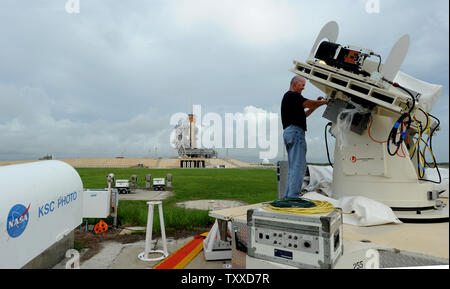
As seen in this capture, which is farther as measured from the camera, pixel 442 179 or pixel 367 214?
pixel 442 179

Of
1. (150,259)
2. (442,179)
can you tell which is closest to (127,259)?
(150,259)

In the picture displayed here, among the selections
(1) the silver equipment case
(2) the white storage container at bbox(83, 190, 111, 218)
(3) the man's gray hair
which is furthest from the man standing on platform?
(2) the white storage container at bbox(83, 190, 111, 218)

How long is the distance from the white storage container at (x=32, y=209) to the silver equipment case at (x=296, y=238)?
7.93 feet

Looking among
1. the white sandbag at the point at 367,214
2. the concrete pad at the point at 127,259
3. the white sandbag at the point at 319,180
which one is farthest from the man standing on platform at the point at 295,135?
the concrete pad at the point at 127,259

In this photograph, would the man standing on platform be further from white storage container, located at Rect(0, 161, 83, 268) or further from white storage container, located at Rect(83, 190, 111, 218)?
white storage container, located at Rect(83, 190, 111, 218)

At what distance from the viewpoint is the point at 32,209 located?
3.13 meters

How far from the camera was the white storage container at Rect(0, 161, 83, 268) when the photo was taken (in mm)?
2676

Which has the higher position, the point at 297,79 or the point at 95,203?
the point at 297,79

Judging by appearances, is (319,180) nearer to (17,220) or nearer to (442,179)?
(442,179)

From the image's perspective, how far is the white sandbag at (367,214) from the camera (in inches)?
124

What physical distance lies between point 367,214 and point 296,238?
1699 millimetres

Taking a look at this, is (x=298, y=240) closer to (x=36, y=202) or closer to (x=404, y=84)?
(x=36, y=202)

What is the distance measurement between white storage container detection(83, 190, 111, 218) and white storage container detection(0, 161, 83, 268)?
1.31m
